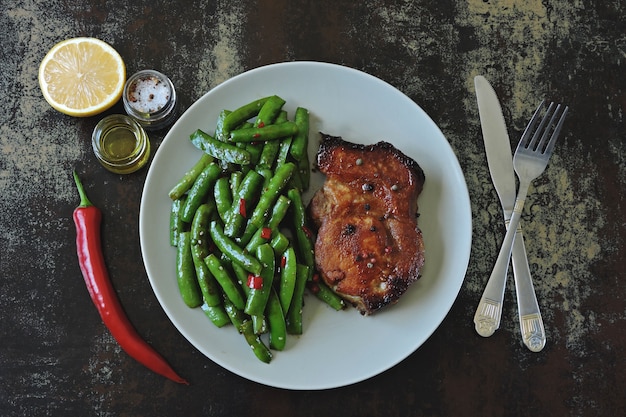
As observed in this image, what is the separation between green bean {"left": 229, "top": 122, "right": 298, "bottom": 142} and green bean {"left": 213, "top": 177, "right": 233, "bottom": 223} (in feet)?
0.90

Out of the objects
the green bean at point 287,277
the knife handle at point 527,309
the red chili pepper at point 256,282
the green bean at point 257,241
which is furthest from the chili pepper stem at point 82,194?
the knife handle at point 527,309

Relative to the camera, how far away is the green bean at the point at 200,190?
150 inches

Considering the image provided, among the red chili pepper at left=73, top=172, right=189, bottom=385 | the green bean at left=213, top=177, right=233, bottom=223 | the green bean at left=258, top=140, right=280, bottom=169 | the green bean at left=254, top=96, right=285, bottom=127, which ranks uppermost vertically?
the green bean at left=254, top=96, right=285, bottom=127

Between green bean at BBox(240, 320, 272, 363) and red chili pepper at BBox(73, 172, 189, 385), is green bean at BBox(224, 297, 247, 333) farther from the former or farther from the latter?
red chili pepper at BBox(73, 172, 189, 385)

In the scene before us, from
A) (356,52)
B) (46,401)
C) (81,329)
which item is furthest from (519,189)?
(46,401)

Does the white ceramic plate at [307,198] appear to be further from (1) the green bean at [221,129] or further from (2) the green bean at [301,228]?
(2) the green bean at [301,228]

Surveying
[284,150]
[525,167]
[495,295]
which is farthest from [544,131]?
[284,150]

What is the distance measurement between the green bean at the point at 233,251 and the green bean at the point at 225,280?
83 millimetres

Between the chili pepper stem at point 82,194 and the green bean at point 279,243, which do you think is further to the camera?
the chili pepper stem at point 82,194

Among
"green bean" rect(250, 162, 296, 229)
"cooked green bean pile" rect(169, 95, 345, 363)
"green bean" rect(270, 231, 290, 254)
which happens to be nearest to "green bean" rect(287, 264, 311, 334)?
"cooked green bean pile" rect(169, 95, 345, 363)

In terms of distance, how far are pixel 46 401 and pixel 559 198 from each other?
141 inches

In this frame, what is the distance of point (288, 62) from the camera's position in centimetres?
402

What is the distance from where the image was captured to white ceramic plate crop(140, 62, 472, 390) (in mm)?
3771

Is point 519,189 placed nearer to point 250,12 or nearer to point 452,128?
point 452,128
